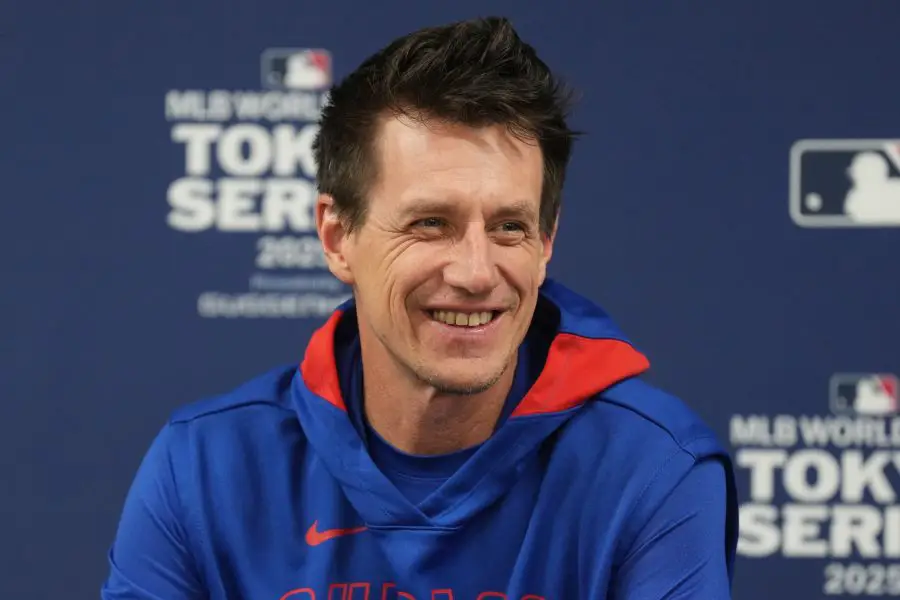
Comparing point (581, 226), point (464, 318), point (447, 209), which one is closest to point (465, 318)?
point (464, 318)

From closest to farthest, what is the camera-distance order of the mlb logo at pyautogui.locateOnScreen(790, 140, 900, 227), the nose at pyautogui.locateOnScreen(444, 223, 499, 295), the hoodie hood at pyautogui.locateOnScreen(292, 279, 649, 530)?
the nose at pyautogui.locateOnScreen(444, 223, 499, 295)
the hoodie hood at pyautogui.locateOnScreen(292, 279, 649, 530)
the mlb logo at pyautogui.locateOnScreen(790, 140, 900, 227)

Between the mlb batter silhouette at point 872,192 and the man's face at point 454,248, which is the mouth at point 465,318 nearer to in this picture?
the man's face at point 454,248

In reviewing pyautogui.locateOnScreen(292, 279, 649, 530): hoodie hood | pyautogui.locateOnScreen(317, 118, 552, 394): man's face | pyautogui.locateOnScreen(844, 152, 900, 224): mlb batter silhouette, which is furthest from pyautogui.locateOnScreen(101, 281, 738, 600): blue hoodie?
pyautogui.locateOnScreen(844, 152, 900, 224): mlb batter silhouette

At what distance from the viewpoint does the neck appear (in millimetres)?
1303

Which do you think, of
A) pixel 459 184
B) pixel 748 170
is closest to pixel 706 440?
pixel 459 184

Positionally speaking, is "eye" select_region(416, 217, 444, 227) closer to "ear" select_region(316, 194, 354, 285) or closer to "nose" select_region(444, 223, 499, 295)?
"nose" select_region(444, 223, 499, 295)

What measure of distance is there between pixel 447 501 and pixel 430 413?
9 cm

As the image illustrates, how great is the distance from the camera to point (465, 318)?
47.8 inches

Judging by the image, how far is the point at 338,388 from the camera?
136cm

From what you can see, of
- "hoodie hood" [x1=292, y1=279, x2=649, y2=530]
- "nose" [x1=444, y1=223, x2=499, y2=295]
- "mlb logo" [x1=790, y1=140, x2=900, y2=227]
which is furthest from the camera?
"mlb logo" [x1=790, y1=140, x2=900, y2=227]

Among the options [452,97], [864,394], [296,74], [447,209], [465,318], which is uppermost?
[296,74]

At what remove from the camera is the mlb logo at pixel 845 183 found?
2.22 meters

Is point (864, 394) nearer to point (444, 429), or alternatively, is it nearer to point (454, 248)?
point (444, 429)

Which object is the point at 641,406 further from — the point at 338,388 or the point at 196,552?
the point at 196,552
